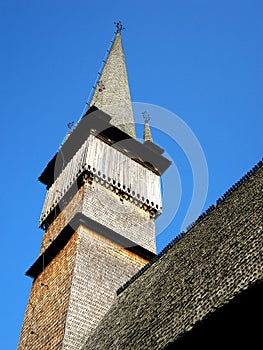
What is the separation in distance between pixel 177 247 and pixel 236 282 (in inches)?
228

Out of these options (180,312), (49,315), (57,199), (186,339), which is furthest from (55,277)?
(186,339)

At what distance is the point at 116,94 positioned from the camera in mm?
24703

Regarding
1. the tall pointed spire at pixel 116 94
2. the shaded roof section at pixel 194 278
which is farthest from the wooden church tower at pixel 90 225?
the shaded roof section at pixel 194 278

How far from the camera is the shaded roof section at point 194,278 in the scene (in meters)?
7.73

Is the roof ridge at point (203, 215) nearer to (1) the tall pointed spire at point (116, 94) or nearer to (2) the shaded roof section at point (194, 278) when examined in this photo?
(2) the shaded roof section at point (194, 278)

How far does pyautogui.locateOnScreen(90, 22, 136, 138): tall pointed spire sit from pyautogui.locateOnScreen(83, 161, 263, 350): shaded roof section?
9.63 meters

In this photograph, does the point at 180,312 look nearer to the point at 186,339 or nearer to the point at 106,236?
the point at 186,339

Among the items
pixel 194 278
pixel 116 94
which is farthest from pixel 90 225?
pixel 116 94

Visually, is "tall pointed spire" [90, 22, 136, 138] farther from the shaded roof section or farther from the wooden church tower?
the shaded roof section

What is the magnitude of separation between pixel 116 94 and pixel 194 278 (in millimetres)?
16740

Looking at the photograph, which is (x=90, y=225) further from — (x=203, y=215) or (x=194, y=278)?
(x=194, y=278)

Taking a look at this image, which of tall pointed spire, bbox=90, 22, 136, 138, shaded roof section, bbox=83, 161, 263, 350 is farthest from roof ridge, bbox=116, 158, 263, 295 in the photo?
tall pointed spire, bbox=90, 22, 136, 138

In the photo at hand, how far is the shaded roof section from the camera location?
25.4 feet

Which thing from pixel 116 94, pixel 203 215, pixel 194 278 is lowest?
pixel 194 278
